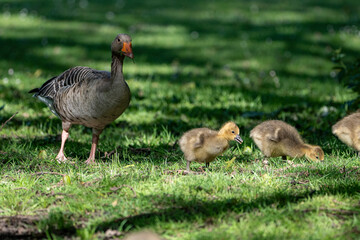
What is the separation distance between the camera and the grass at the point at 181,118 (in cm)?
468

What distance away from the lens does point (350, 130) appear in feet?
21.2

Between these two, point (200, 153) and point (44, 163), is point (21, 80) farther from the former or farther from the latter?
point (200, 153)

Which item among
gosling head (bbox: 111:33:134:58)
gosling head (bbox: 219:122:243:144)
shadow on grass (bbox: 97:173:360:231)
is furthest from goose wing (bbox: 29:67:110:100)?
shadow on grass (bbox: 97:173:360:231)

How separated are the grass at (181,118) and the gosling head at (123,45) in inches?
50.3

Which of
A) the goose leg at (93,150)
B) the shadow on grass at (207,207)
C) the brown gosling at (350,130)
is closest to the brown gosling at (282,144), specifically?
the brown gosling at (350,130)

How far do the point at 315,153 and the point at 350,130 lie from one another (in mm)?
561

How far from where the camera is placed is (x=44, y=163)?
6.39 metres

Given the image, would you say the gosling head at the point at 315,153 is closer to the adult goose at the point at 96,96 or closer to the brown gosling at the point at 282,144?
the brown gosling at the point at 282,144

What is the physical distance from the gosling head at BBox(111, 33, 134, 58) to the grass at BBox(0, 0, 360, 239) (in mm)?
1278

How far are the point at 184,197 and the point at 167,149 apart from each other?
2.35 meters

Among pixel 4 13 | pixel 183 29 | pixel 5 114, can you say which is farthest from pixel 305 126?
pixel 4 13

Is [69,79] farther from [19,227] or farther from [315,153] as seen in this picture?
[315,153]

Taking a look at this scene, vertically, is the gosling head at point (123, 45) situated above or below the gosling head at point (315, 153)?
above

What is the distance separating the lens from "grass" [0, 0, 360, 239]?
15.4 feet
